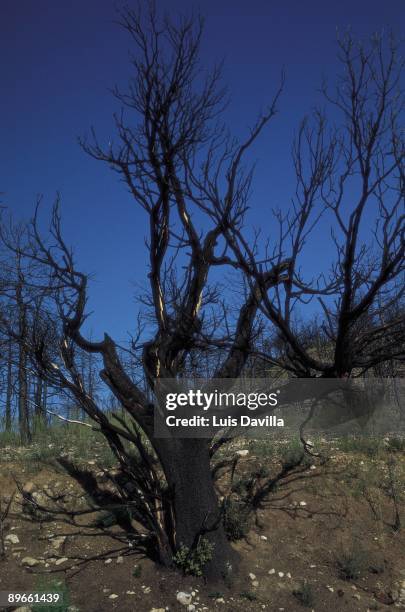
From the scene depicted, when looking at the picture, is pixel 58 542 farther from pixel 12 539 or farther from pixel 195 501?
pixel 195 501

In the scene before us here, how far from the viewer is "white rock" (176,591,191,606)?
5.94 m

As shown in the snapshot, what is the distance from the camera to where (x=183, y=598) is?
5988mm

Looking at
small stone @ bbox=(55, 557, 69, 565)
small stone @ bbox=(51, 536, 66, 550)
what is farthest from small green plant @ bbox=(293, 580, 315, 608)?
small stone @ bbox=(51, 536, 66, 550)

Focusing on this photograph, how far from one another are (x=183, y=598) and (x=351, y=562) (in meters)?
2.22

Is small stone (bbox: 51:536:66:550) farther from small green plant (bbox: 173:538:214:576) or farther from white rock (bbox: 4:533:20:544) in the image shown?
small green plant (bbox: 173:538:214:576)

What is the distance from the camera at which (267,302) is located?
4.98 metres

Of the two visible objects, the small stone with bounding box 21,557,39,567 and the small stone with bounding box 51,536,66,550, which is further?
the small stone with bounding box 51,536,66,550

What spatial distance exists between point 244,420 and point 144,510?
166 centimetres

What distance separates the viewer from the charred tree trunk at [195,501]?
253 inches

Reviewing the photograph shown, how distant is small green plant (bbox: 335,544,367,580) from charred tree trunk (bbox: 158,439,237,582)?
4.62 ft

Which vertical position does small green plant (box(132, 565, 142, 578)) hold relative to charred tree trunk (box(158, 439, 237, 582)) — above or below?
below

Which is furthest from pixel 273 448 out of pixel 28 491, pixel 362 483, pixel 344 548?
pixel 28 491

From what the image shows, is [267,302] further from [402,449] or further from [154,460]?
[402,449]

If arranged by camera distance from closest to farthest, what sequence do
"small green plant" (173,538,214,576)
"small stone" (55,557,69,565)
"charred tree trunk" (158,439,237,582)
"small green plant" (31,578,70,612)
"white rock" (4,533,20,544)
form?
1. "small green plant" (31,578,70,612)
2. "small green plant" (173,538,214,576)
3. "charred tree trunk" (158,439,237,582)
4. "small stone" (55,557,69,565)
5. "white rock" (4,533,20,544)
